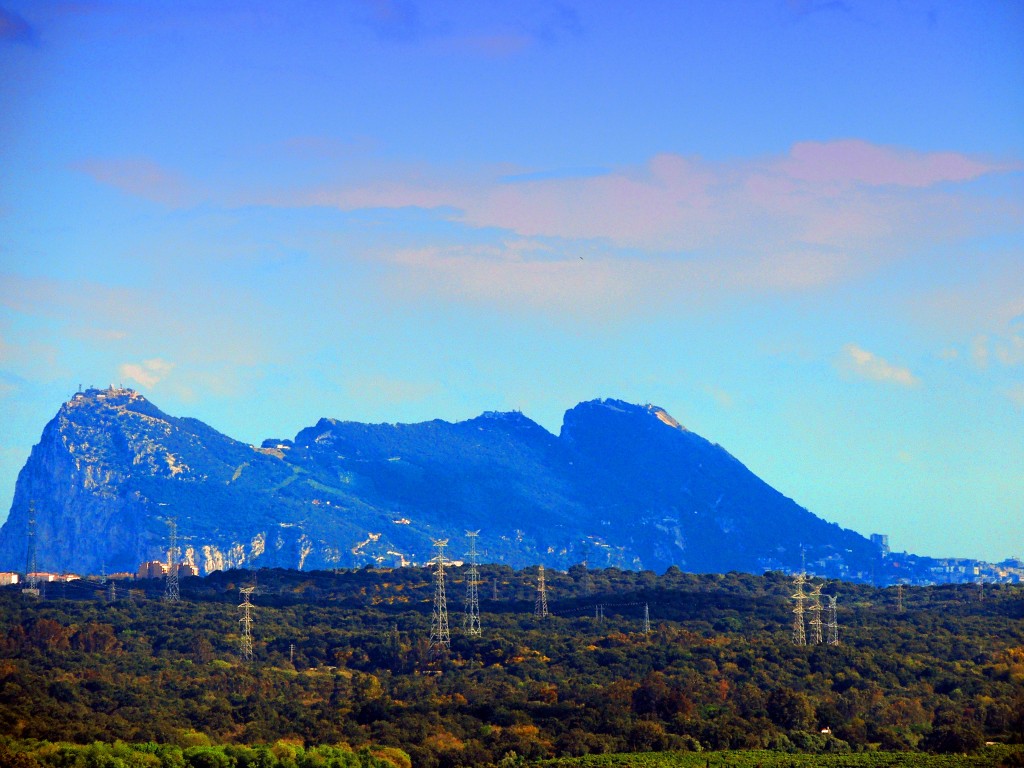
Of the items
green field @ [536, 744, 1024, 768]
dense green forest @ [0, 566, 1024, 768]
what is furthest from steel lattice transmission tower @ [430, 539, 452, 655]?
green field @ [536, 744, 1024, 768]

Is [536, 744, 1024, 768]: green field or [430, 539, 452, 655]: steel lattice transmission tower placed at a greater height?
[430, 539, 452, 655]: steel lattice transmission tower

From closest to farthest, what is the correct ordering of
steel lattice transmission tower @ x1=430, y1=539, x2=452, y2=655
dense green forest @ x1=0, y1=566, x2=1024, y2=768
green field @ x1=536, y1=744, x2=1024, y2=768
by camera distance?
green field @ x1=536, y1=744, x2=1024, y2=768, dense green forest @ x1=0, y1=566, x2=1024, y2=768, steel lattice transmission tower @ x1=430, y1=539, x2=452, y2=655

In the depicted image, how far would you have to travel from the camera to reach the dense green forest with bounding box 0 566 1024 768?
78875mm

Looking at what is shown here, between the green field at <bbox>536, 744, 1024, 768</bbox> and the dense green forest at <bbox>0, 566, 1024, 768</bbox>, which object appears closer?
the green field at <bbox>536, 744, 1024, 768</bbox>

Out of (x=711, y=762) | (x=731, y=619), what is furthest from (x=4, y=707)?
(x=731, y=619)

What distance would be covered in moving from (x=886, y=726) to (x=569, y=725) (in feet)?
50.2

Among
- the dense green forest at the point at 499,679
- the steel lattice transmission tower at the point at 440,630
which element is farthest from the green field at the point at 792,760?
the steel lattice transmission tower at the point at 440,630

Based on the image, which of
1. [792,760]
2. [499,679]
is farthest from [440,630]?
[792,760]

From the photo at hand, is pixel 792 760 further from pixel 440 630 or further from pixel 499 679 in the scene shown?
pixel 440 630

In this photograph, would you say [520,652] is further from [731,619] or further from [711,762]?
[711,762]

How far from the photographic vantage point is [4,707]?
82125 mm

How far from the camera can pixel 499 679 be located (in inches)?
4277

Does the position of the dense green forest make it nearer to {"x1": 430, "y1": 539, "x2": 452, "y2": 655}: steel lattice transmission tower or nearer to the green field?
{"x1": 430, "y1": 539, "x2": 452, "y2": 655}: steel lattice transmission tower

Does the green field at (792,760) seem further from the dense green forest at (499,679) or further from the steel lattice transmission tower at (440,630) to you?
the steel lattice transmission tower at (440,630)
